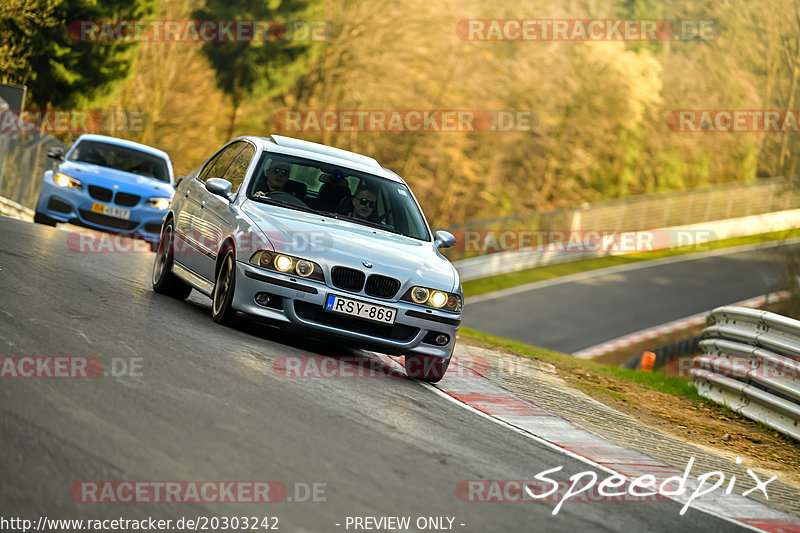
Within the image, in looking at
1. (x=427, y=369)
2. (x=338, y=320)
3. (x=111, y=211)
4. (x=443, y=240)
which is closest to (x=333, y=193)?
(x=443, y=240)

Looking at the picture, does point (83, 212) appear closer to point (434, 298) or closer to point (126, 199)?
point (126, 199)

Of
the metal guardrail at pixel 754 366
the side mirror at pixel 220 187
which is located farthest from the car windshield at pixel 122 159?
the metal guardrail at pixel 754 366

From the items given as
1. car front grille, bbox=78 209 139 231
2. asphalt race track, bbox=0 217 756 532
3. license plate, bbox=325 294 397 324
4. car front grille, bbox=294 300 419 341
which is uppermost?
license plate, bbox=325 294 397 324

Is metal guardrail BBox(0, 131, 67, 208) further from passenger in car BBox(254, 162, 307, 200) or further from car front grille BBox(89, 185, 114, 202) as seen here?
passenger in car BBox(254, 162, 307, 200)

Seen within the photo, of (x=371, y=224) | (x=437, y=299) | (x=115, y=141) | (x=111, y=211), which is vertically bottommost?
(x=111, y=211)

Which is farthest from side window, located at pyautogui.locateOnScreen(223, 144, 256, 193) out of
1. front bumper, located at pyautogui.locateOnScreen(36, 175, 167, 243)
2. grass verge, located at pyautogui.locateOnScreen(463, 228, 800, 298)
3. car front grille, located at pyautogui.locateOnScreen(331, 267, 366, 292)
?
grass verge, located at pyautogui.locateOnScreen(463, 228, 800, 298)

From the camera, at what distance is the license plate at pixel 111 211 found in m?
17.4

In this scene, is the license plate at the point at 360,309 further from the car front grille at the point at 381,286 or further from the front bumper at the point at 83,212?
the front bumper at the point at 83,212

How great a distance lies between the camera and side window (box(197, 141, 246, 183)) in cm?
1084

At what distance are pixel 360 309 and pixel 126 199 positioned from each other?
9.91 metres

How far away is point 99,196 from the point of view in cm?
1742

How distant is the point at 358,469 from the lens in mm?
5672

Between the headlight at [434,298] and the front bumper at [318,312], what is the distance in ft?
0.20

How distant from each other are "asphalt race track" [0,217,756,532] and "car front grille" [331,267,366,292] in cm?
72
